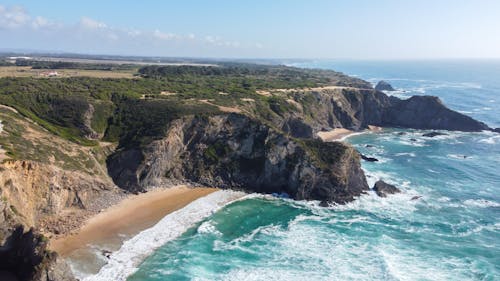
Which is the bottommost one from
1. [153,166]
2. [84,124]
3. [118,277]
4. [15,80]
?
[118,277]

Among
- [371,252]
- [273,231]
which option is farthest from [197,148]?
[371,252]

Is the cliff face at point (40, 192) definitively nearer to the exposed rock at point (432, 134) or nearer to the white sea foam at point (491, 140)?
the exposed rock at point (432, 134)

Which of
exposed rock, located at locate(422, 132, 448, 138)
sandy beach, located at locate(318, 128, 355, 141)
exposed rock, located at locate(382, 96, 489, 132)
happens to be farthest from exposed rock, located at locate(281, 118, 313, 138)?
exposed rock, located at locate(382, 96, 489, 132)

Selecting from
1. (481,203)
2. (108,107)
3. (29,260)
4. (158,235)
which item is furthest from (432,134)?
(29,260)

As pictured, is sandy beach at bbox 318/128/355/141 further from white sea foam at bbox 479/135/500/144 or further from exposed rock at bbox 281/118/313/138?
white sea foam at bbox 479/135/500/144

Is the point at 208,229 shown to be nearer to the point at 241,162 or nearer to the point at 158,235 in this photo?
the point at 158,235

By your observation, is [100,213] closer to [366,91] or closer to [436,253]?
[436,253]

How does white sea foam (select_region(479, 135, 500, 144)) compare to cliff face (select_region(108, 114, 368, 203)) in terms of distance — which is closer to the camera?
cliff face (select_region(108, 114, 368, 203))

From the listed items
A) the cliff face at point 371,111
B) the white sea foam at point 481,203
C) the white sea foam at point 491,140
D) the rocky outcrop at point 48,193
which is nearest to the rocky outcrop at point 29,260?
the rocky outcrop at point 48,193
